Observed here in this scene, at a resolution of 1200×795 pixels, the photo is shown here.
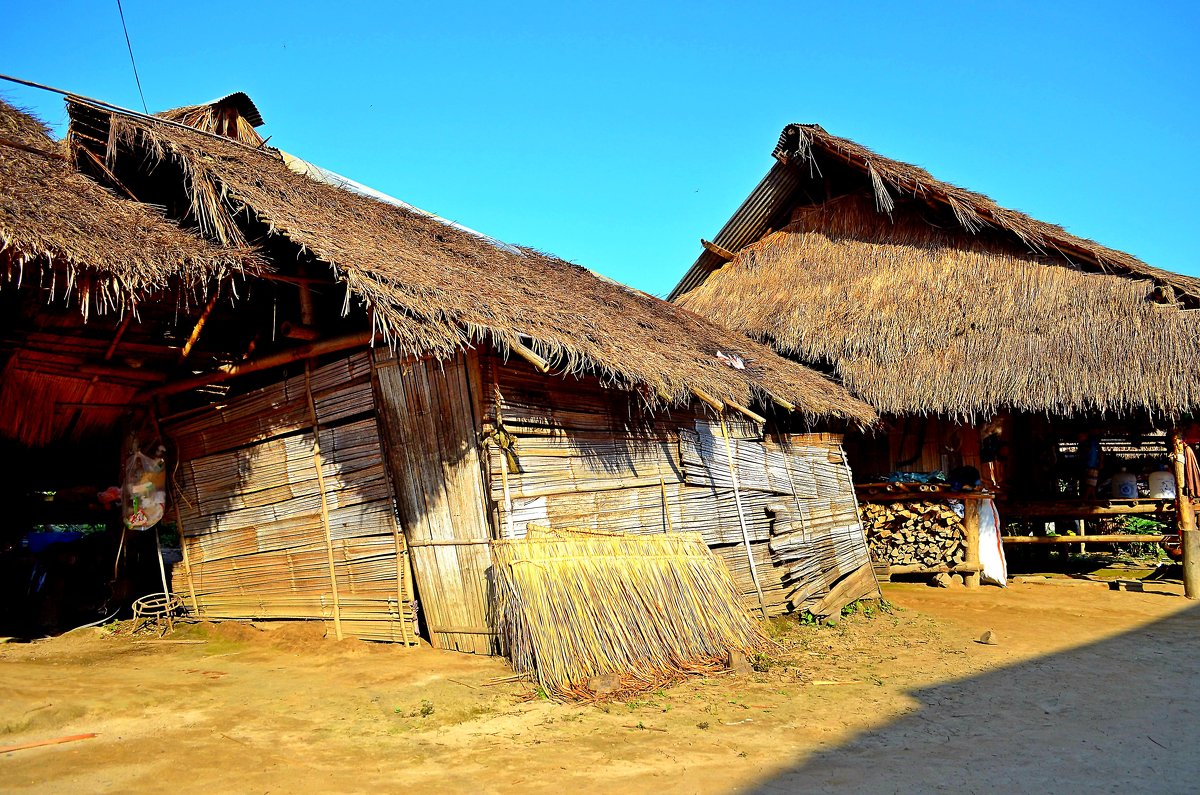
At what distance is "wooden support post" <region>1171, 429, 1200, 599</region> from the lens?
962 centimetres

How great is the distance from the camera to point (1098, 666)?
650 cm

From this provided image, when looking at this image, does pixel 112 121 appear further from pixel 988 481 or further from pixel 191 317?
pixel 988 481

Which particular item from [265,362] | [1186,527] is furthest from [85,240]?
[1186,527]

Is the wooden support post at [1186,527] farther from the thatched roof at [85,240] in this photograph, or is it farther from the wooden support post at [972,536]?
the thatched roof at [85,240]

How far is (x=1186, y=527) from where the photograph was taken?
31.7 ft

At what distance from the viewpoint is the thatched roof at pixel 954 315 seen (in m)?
9.54

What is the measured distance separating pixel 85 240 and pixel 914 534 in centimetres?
922

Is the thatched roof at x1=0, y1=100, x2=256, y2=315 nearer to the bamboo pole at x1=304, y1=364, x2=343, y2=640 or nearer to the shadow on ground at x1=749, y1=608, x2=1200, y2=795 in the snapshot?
the bamboo pole at x1=304, y1=364, x2=343, y2=640

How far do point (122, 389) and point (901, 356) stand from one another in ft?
28.3

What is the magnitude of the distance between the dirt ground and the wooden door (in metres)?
0.32

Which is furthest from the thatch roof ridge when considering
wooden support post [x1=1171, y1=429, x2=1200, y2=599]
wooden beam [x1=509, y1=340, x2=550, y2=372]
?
wooden beam [x1=509, y1=340, x2=550, y2=372]

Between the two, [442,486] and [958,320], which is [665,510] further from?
[958,320]

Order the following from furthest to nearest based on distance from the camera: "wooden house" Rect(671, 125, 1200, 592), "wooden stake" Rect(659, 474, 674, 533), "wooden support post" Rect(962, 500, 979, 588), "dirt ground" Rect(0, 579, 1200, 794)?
"wooden support post" Rect(962, 500, 979, 588) < "wooden house" Rect(671, 125, 1200, 592) < "wooden stake" Rect(659, 474, 674, 533) < "dirt ground" Rect(0, 579, 1200, 794)

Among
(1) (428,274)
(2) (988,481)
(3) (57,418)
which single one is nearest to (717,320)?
(2) (988,481)
